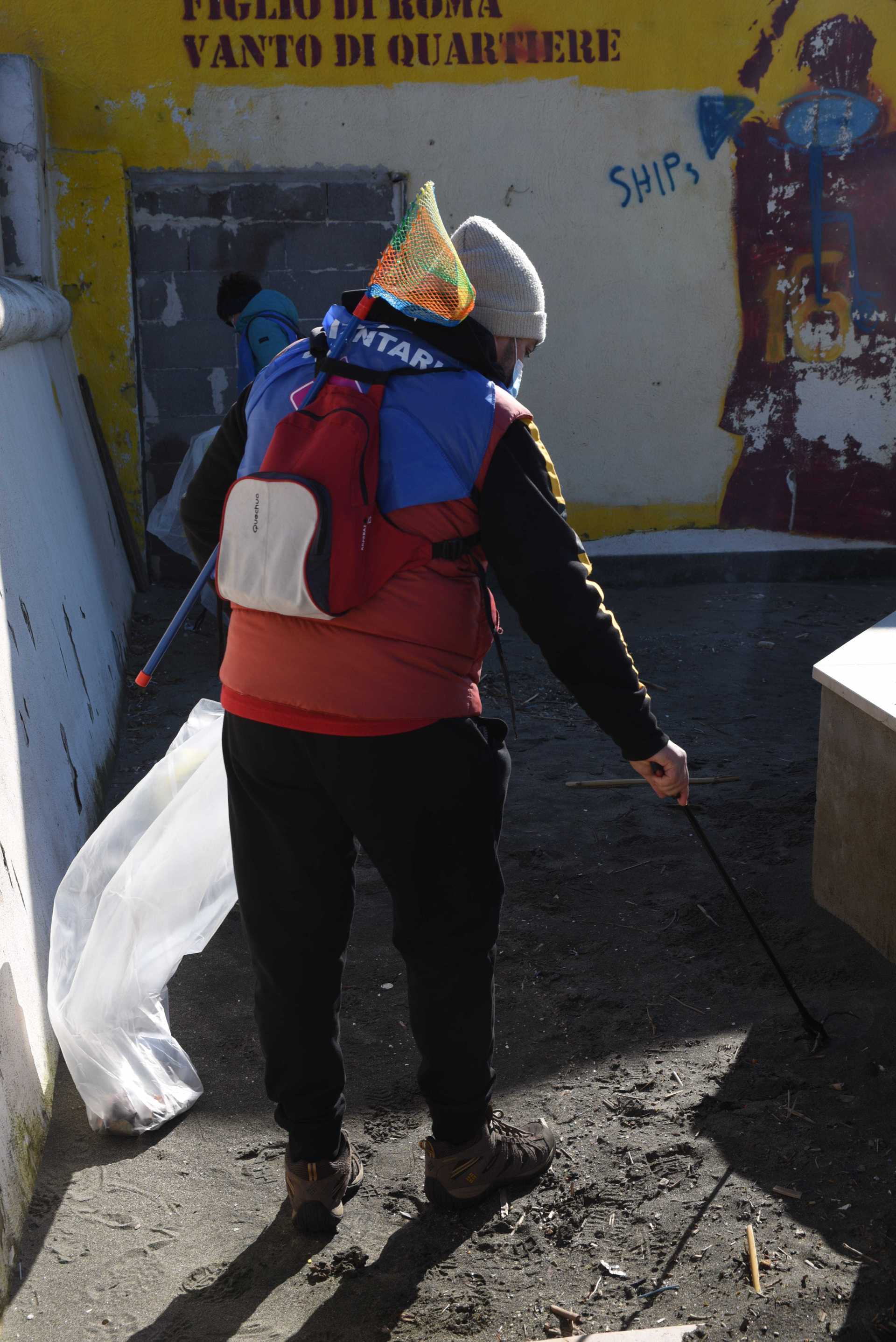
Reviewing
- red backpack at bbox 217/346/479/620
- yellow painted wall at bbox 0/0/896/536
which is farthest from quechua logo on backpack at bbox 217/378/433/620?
yellow painted wall at bbox 0/0/896/536

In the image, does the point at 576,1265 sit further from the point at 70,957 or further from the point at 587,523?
the point at 587,523

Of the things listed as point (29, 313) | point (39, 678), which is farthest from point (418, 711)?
point (29, 313)

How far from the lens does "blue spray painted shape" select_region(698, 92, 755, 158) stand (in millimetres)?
7047

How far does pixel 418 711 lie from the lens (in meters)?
1.97

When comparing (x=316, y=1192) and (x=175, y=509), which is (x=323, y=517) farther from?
(x=175, y=509)

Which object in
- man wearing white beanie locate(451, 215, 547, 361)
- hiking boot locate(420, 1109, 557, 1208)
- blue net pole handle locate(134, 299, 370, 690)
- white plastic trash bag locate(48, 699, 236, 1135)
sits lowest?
hiking boot locate(420, 1109, 557, 1208)

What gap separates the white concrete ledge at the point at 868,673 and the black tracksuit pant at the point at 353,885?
1303mm

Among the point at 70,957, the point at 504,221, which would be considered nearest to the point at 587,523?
the point at 504,221

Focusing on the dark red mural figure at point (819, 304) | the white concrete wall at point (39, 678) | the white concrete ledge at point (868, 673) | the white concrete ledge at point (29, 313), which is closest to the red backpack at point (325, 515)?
the white concrete wall at point (39, 678)

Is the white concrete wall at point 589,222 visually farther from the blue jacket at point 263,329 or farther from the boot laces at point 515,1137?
the boot laces at point 515,1137

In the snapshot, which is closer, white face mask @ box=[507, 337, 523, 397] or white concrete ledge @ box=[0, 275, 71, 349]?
white face mask @ box=[507, 337, 523, 397]

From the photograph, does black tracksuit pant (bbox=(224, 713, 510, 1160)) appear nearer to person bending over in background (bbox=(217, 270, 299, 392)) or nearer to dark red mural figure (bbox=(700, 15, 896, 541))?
person bending over in background (bbox=(217, 270, 299, 392))

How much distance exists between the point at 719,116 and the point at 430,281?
603 cm

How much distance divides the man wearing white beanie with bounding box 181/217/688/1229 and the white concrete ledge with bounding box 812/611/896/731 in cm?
98
